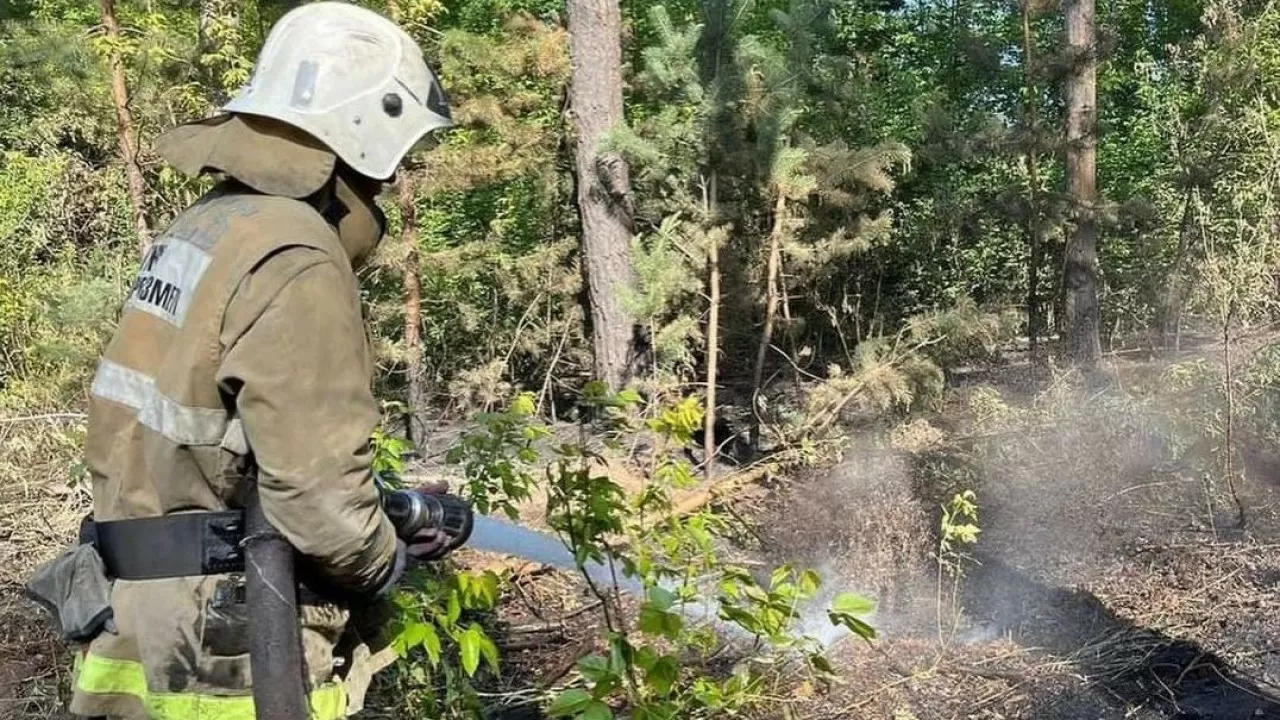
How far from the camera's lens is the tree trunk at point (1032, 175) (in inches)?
380

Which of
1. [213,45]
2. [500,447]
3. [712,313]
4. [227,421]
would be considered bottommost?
[712,313]

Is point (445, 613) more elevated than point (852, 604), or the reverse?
point (852, 604)

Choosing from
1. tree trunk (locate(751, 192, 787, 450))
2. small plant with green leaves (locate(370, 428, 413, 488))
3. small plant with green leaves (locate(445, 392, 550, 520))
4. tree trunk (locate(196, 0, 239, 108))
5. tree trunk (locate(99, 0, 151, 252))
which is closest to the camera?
small plant with green leaves (locate(445, 392, 550, 520))

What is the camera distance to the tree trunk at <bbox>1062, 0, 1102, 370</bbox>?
9828 mm

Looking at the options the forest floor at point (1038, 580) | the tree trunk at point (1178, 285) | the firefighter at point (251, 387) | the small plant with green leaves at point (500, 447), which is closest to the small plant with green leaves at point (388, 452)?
the small plant with green leaves at point (500, 447)

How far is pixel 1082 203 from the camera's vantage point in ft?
32.3

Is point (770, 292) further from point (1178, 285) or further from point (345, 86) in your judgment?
point (345, 86)

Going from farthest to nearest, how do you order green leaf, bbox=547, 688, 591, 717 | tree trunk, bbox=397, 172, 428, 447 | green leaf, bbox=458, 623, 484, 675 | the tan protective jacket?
tree trunk, bbox=397, 172, 428, 447 < green leaf, bbox=458, 623, 484, 675 < green leaf, bbox=547, 688, 591, 717 < the tan protective jacket

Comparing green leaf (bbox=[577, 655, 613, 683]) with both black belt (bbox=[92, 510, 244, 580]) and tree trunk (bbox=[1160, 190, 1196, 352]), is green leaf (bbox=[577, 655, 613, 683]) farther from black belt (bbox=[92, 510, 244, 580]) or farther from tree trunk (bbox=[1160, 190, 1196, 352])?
tree trunk (bbox=[1160, 190, 1196, 352])

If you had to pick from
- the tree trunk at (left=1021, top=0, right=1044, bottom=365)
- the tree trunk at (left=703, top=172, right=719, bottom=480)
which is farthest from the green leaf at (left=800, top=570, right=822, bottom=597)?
the tree trunk at (left=1021, top=0, right=1044, bottom=365)

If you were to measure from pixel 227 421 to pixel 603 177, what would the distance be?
7.28 meters

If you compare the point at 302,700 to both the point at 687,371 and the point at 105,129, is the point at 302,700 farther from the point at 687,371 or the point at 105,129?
the point at 105,129

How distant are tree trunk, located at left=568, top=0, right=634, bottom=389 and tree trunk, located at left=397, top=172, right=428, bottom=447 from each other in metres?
1.44

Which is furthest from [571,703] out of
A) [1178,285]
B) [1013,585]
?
[1178,285]
